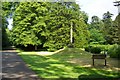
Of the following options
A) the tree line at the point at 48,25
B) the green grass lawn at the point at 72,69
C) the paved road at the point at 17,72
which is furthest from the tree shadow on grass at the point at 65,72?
the tree line at the point at 48,25

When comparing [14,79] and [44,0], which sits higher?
[44,0]

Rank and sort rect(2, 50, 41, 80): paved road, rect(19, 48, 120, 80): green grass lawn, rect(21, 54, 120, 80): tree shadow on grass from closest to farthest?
rect(2, 50, 41, 80): paved road, rect(21, 54, 120, 80): tree shadow on grass, rect(19, 48, 120, 80): green grass lawn

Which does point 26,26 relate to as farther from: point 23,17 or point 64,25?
point 64,25

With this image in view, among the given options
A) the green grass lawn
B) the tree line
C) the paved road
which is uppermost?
the tree line

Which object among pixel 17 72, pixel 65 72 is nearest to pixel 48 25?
pixel 65 72

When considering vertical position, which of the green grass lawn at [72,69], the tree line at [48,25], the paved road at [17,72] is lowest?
the green grass lawn at [72,69]

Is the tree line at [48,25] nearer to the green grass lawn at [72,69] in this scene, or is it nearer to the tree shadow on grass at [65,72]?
the green grass lawn at [72,69]

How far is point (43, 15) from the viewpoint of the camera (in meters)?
34.4

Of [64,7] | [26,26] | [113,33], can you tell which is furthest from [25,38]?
[113,33]

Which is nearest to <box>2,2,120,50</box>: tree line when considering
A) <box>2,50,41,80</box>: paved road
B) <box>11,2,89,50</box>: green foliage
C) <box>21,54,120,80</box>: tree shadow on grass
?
<box>11,2,89,50</box>: green foliage

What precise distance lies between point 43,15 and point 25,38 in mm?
3780

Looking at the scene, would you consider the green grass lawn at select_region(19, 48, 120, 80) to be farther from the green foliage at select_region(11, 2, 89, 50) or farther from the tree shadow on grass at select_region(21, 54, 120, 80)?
the green foliage at select_region(11, 2, 89, 50)

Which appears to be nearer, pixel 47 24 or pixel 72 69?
pixel 72 69

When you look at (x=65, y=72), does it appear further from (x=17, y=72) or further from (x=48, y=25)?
(x=48, y=25)
